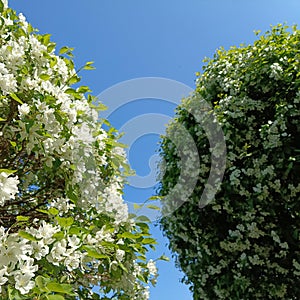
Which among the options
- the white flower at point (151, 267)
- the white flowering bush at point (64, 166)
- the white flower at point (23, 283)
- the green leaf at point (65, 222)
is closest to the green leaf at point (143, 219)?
the white flowering bush at point (64, 166)

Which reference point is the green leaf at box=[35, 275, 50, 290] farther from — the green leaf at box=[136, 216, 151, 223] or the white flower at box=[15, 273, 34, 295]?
the green leaf at box=[136, 216, 151, 223]

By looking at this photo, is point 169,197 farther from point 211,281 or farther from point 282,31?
point 282,31

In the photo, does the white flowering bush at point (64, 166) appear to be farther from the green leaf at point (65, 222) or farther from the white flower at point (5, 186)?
the white flower at point (5, 186)

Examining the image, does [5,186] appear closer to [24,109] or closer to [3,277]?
Answer: [3,277]

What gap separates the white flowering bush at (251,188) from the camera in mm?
3680

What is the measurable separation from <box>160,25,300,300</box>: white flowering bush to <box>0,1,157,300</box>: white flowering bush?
1525mm

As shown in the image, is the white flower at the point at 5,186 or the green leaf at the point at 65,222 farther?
the green leaf at the point at 65,222

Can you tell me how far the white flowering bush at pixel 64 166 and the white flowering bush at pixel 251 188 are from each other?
1525 millimetres

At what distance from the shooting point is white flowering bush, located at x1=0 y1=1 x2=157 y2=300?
188 cm

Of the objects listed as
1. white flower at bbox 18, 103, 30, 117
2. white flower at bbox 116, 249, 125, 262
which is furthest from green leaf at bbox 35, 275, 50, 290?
white flower at bbox 18, 103, 30, 117

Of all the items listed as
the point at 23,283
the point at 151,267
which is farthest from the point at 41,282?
the point at 151,267

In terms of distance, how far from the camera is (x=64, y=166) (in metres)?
2.25

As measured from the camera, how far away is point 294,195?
11.7 ft

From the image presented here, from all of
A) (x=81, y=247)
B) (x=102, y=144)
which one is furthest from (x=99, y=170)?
(x=81, y=247)
